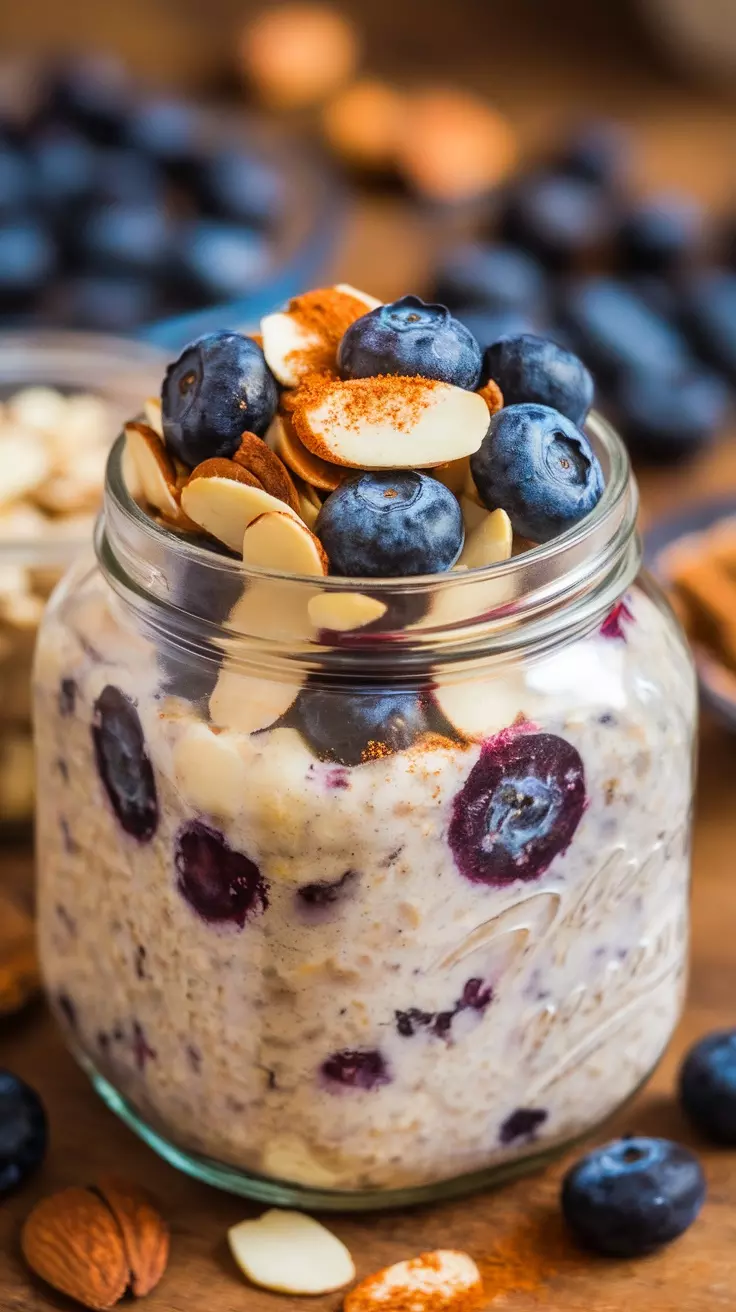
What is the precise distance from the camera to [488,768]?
0.65m

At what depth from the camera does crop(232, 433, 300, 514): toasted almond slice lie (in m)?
0.67

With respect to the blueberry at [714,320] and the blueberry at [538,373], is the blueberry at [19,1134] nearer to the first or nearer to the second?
the blueberry at [538,373]

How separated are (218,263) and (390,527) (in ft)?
3.43

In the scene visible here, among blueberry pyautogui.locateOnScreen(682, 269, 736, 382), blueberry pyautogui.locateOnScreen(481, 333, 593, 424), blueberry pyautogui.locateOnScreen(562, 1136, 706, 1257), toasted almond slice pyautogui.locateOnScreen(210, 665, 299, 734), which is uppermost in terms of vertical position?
blueberry pyautogui.locateOnScreen(481, 333, 593, 424)

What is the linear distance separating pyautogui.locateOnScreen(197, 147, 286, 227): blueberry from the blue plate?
0.70m

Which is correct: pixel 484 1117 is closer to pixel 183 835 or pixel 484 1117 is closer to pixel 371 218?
pixel 183 835

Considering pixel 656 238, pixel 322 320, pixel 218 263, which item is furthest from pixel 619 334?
pixel 322 320

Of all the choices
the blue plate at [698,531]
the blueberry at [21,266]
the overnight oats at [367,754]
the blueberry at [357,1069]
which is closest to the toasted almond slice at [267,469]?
the overnight oats at [367,754]

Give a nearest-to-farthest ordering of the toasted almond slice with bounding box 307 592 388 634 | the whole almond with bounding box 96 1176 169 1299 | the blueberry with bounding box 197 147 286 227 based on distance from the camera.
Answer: the toasted almond slice with bounding box 307 592 388 634, the whole almond with bounding box 96 1176 169 1299, the blueberry with bounding box 197 147 286 227

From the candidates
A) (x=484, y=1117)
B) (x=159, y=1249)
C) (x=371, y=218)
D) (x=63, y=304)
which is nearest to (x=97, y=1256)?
→ (x=159, y=1249)

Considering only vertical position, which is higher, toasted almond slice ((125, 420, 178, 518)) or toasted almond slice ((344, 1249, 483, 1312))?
toasted almond slice ((125, 420, 178, 518))

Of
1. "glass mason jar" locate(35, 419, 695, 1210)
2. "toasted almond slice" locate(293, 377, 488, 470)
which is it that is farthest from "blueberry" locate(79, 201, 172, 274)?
"toasted almond slice" locate(293, 377, 488, 470)

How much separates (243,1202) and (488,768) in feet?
0.95

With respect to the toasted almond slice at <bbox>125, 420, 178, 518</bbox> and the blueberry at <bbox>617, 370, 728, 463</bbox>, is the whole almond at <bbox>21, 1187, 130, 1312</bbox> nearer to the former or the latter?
the toasted almond slice at <bbox>125, 420, 178, 518</bbox>
